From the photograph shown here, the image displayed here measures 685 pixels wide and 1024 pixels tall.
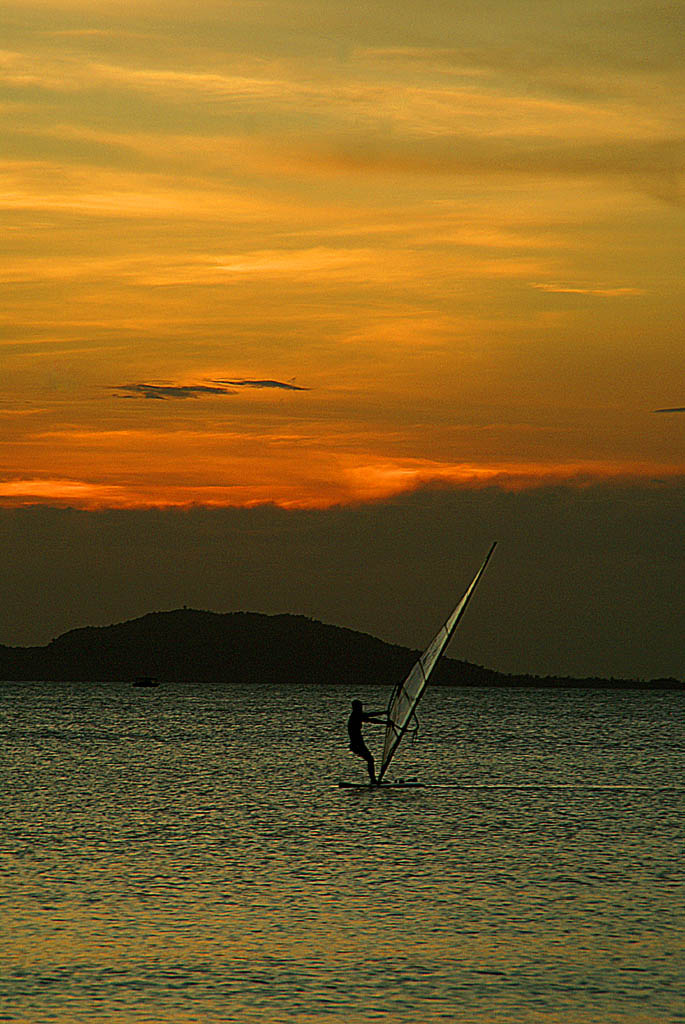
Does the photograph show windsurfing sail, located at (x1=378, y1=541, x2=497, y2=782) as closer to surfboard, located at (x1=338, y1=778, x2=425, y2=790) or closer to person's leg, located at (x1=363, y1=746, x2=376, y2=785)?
person's leg, located at (x1=363, y1=746, x2=376, y2=785)

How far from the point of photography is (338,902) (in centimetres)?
3016

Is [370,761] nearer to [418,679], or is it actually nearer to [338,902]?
[418,679]

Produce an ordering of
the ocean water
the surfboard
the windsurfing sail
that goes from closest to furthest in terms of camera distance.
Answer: the ocean water < the windsurfing sail < the surfboard

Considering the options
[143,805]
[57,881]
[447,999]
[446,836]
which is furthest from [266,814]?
[447,999]

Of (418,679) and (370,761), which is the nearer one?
(418,679)

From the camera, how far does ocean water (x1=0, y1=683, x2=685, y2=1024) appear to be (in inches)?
838

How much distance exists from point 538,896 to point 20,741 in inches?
3401

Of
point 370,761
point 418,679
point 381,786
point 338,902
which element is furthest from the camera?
point 381,786

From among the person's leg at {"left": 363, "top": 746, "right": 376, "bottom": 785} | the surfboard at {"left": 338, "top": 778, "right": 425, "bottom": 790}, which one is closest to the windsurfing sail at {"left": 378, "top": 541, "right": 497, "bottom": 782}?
the person's leg at {"left": 363, "top": 746, "right": 376, "bottom": 785}

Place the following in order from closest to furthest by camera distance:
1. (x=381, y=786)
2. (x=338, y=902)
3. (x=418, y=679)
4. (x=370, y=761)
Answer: (x=338, y=902), (x=418, y=679), (x=370, y=761), (x=381, y=786)

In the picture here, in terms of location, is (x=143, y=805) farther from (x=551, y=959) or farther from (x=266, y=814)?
(x=551, y=959)

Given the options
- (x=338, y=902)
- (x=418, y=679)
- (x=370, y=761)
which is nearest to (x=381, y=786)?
(x=370, y=761)

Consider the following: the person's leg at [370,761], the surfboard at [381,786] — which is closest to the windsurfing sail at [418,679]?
the person's leg at [370,761]

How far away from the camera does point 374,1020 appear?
1995cm
